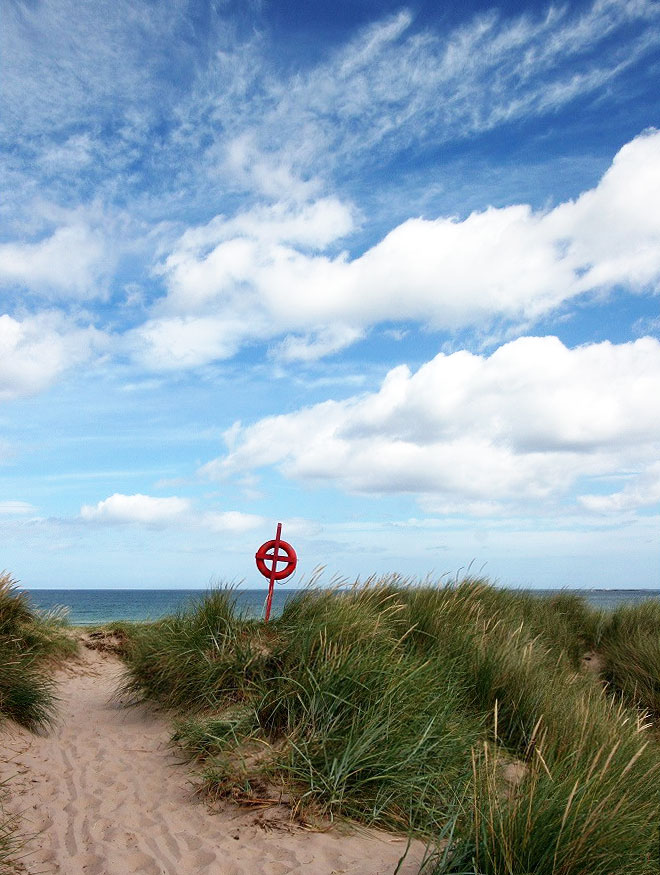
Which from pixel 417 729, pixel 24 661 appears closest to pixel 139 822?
pixel 417 729

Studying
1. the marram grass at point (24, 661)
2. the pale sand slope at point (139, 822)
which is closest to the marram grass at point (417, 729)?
the pale sand slope at point (139, 822)

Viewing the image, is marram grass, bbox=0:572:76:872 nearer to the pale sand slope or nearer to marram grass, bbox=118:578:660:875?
the pale sand slope

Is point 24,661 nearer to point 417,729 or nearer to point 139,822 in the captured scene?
point 139,822

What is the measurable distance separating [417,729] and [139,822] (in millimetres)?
2416

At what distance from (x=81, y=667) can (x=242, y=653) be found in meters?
5.48

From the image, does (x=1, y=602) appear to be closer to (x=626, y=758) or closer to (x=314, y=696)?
(x=314, y=696)

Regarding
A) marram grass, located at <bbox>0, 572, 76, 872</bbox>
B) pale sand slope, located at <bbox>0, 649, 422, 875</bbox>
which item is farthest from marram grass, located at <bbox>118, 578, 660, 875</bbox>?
marram grass, located at <bbox>0, 572, 76, 872</bbox>

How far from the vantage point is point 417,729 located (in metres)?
5.72

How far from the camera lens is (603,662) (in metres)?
11.6

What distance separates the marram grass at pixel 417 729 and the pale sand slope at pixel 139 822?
11.1 inches

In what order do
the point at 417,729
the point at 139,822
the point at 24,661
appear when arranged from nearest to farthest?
the point at 139,822 → the point at 417,729 → the point at 24,661

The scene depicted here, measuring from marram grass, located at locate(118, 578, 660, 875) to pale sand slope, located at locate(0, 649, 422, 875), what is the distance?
28cm

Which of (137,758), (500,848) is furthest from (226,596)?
(500,848)

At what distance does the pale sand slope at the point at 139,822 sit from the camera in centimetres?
463
